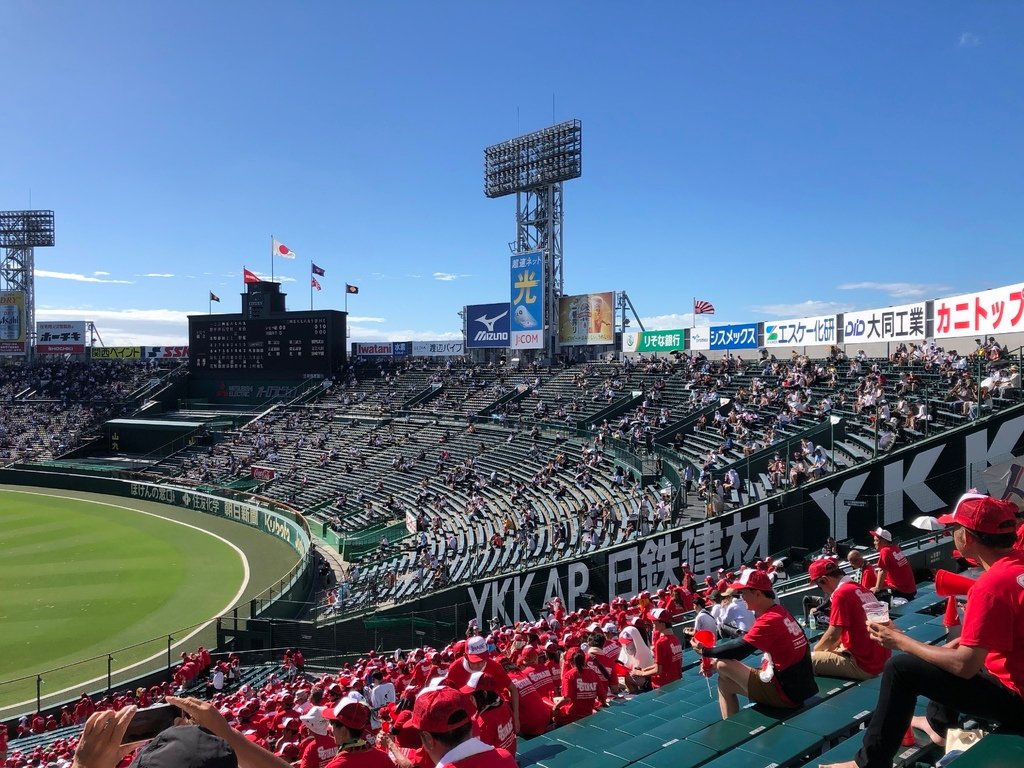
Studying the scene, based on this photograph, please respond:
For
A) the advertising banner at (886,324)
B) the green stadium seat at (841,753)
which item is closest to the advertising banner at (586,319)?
the advertising banner at (886,324)

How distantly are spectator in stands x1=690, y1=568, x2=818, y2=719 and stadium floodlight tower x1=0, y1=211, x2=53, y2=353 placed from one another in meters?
75.8

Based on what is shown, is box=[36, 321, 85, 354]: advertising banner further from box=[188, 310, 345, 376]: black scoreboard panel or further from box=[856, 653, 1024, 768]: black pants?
box=[856, 653, 1024, 768]: black pants

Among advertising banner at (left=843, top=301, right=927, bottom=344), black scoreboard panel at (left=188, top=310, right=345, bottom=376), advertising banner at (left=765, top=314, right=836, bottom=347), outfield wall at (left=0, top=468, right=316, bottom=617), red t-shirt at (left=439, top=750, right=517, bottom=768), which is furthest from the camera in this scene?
black scoreboard panel at (left=188, top=310, right=345, bottom=376)

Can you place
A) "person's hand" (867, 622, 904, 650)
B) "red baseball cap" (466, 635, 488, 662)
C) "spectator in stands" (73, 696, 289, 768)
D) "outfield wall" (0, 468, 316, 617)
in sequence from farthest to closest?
"outfield wall" (0, 468, 316, 617) → "red baseball cap" (466, 635, 488, 662) → "person's hand" (867, 622, 904, 650) → "spectator in stands" (73, 696, 289, 768)

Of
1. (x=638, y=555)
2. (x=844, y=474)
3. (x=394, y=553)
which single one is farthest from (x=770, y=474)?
(x=394, y=553)

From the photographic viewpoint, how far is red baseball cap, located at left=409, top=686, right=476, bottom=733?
3.12 m

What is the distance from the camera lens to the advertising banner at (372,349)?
5472 cm

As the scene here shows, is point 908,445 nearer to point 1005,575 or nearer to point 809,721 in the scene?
point 809,721

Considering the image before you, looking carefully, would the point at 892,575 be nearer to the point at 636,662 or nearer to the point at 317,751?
the point at 636,662

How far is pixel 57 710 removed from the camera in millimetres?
15836

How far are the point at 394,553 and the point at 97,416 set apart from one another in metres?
40.6

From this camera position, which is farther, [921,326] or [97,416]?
[97,416]

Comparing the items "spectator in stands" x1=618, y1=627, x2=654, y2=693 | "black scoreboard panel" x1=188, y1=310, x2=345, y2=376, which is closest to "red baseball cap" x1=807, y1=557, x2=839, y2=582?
"spectator in stands" x1=618, y1=627, x2=654, y2=693

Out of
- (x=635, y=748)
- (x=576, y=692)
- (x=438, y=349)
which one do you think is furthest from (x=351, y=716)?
(x=438, y=349)
